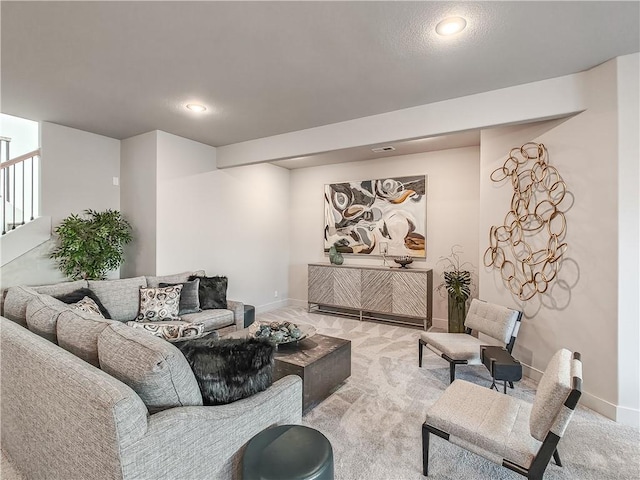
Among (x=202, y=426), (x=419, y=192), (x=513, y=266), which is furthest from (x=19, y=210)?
(x=513, y=266)

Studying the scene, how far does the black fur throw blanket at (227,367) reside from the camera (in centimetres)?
149

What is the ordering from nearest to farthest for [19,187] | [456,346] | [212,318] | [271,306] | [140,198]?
[456,346] < [212,318] < [19,187] < [140,198] < [271,306]

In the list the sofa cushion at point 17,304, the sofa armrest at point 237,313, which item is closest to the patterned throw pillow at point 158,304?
the sofa armrest at point 237,313

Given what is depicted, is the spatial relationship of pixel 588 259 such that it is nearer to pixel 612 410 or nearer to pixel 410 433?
pixel 612 410

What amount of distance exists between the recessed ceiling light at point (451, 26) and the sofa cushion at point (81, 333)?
271 centimetres

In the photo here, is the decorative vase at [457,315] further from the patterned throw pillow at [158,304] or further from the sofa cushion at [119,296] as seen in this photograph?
the sofa cushion at [119,296]

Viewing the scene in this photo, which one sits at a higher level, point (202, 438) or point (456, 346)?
point (202, 438)

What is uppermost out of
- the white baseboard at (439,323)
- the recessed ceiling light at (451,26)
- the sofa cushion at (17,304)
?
the recessed ceiling light at (451,26)

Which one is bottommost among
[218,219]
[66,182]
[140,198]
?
[218,219]

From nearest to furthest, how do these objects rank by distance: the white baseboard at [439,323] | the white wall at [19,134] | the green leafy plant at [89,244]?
the green leafy plant at [89,244] < the white wall at [19,134] < the white baseboard at [439,323]

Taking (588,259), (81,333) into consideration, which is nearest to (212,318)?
(81,333)

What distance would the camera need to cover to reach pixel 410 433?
7.45ft

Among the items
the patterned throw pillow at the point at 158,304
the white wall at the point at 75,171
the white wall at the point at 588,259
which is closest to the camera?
the white wall at the point at 588,259

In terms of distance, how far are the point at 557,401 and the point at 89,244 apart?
4.71 metres
